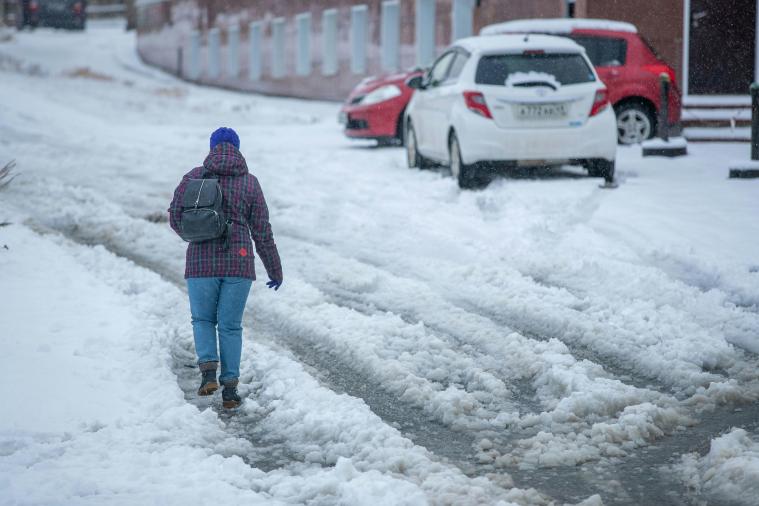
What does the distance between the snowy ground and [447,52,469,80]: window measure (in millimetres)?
1282

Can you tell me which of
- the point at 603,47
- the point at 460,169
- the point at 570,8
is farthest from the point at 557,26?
the point at 570,8

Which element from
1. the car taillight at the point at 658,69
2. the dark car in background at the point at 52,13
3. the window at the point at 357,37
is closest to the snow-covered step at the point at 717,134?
the car taillight at the point at 658,69

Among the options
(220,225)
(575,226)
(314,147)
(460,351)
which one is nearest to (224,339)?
(220,225)

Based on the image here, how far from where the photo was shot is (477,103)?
13.3 meters

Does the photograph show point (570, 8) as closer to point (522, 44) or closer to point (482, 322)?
point (522, 44)

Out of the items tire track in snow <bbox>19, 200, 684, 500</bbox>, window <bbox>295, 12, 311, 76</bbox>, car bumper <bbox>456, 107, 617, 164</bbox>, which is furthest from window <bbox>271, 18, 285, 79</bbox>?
tire track in snow <bbox>19, 200, 684, 500</bbox>

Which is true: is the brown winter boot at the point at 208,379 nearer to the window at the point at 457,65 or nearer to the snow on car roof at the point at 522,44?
the snow on car roof at the point at 522,44

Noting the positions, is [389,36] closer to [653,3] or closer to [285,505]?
[653,3]

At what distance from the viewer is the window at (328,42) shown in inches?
1460

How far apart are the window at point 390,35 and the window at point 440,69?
1783 centimetres

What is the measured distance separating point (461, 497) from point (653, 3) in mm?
19991

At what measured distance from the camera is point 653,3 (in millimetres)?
23203

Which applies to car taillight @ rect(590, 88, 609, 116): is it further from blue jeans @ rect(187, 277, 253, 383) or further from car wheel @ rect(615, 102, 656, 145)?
blue jeans @ rect(187, 277, 253, 383)

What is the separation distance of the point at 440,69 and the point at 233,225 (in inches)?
380
